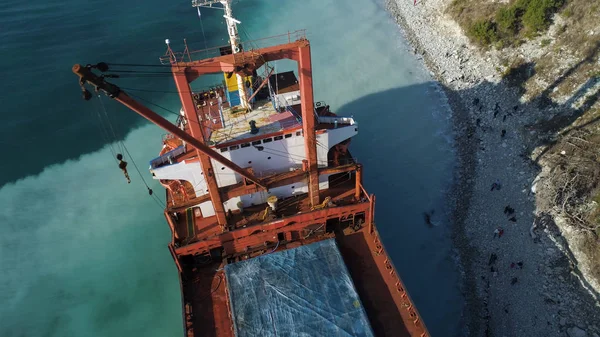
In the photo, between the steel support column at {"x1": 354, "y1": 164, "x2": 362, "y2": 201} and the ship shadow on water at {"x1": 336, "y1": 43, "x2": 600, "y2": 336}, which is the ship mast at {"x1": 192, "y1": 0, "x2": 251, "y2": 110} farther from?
the ship shadow on water at {"x1": 336, "y1": 43, "x2": 600, "y2": 336}

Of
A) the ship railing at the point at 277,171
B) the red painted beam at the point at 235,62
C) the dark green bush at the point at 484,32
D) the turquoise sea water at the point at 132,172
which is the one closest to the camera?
the red painted beam at the point at 235,62

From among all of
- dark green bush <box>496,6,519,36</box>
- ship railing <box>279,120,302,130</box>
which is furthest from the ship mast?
dark green bush <box>496,6,519,36</box>

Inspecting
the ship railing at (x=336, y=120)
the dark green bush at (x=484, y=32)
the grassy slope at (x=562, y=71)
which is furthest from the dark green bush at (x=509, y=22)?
the ship railing at (x=336, y=120)

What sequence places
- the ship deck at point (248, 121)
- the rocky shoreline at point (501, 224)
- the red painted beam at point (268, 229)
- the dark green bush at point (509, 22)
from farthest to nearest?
the dark green bush at point (509, 22), the rocky shoreline at point (501, 224), the ship deck at point (248, 121), the red painted beam at point (268, 229)

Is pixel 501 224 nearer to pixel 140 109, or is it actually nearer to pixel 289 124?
pixel 289 124

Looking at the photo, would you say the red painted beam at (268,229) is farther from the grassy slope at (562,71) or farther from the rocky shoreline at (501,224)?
the grassy slope at (562,71)

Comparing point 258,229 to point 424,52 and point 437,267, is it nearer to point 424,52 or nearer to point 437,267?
point 437,267

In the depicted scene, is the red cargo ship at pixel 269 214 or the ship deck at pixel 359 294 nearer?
the red cargo ship at pixel 269 214
